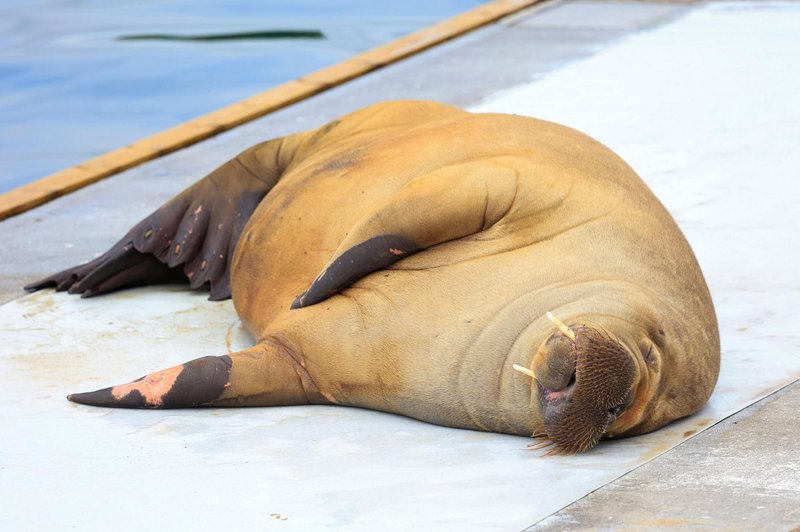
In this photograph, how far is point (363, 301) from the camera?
4.05 meters

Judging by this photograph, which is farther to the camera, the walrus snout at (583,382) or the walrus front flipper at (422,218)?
the walrus front flipper at (422,218)

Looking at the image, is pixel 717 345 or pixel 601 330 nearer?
pixel 601 330

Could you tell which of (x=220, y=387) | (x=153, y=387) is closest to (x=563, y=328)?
(x=220, y=387)

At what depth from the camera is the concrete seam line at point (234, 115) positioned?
6809mm

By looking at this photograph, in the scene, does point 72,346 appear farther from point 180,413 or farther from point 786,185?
point 786,185

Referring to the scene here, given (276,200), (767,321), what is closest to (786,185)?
(767,321)

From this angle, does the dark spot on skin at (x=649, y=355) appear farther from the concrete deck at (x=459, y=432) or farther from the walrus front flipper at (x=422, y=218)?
the walrus front flipper at (x=422, y=218)

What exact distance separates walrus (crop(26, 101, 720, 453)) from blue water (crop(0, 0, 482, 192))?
3.81 m

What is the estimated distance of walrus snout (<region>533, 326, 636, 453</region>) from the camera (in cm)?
333

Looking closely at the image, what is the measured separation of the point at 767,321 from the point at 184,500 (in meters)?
2.10

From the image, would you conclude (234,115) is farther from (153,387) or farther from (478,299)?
(478,299)

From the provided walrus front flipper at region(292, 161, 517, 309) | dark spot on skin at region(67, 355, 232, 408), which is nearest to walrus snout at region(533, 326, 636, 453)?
walrus front flipper at region(292, 161, 517, 309)

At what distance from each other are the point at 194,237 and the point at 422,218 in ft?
5.01

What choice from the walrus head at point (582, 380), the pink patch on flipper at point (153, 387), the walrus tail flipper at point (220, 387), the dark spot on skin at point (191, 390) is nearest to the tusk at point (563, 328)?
the walrus head at point (582, 380)
